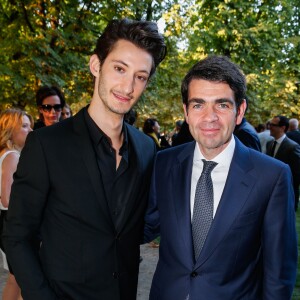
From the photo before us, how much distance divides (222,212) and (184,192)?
0.26 m

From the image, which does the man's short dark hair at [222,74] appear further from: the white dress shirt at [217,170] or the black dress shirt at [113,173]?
the black dress shirt at [113,173]

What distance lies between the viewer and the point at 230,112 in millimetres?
2227

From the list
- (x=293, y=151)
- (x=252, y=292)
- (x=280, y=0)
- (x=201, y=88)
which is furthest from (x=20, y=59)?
(x=280, y=0)

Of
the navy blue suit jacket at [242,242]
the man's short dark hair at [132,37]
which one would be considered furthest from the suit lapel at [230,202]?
the man's short dark hair at [132,37]

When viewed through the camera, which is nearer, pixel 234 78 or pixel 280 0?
pixel 234 78

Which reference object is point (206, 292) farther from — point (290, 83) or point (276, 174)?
point (290, 83)

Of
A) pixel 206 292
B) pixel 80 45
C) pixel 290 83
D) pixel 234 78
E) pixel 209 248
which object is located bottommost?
pixel 206 292

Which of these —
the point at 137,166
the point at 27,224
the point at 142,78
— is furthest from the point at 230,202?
the point at 27,224

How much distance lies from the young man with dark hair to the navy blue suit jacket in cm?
28

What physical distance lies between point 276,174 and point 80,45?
29.4ft

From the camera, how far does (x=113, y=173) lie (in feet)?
7.06

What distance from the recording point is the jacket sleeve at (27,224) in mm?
1919

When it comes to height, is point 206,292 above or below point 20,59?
below

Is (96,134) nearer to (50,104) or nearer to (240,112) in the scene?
(240,112)
